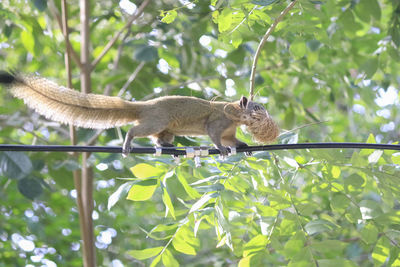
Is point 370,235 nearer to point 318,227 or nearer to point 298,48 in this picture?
point 318,227

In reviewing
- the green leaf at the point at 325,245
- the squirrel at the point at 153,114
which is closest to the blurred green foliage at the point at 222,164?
the green leaf at the point at 325,245

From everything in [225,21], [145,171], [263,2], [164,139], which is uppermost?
[263,2]

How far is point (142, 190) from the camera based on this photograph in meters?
3.65

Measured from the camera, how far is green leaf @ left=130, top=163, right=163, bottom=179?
3.71 metres

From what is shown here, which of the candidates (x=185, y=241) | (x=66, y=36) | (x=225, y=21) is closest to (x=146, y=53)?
(x=66, y=36)

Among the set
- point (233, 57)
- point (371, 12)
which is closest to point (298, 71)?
point (233, 57)

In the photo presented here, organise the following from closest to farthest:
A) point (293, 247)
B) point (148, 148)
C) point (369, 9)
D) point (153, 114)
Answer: point (148, 148) < point (153, 114) < point (293, 247) < point (369, 9)

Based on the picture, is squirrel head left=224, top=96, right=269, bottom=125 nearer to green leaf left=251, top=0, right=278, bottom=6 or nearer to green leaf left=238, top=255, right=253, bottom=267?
green leaf left=251, top=0, right=278, bottom=6

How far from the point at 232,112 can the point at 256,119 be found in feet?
0.67

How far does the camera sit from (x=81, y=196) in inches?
213

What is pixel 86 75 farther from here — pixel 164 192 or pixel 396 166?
pixel 396 166

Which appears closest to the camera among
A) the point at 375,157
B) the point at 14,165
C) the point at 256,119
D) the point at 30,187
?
the point at 256,119

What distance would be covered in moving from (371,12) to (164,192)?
9.69 feet

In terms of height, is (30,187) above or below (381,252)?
below
